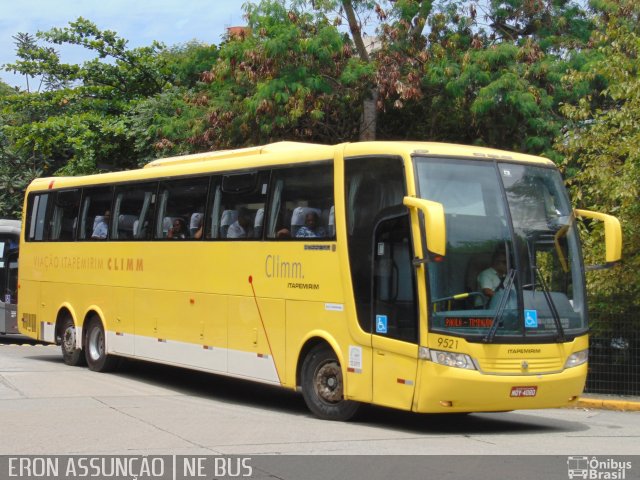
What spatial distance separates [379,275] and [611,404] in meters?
5.37

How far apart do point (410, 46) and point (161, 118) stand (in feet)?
30.6

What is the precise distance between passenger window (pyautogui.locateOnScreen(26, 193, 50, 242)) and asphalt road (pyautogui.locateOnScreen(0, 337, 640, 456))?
13.4 ft

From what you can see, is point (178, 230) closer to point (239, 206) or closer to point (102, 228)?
point (239, 206)

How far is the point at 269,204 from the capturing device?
1370cm

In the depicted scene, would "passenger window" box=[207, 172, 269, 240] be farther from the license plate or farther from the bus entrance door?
the license plate

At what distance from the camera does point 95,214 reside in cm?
1847

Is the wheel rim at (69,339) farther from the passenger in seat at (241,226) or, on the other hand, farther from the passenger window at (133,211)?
the passenger in seat at (241,226)

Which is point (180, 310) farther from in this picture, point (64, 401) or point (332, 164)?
point (332, 164)

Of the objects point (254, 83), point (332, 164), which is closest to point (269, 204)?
point (332, 164)

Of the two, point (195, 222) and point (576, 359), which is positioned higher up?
point (195, 222)

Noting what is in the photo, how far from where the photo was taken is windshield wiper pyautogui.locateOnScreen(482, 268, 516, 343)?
36.5ft

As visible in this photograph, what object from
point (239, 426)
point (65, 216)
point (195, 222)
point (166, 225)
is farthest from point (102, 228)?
point (239, 426)

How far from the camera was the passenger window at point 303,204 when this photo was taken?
1274 cm

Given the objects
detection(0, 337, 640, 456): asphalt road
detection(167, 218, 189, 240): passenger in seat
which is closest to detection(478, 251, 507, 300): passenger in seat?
detection(0, 337, 640, 456): asphalt road
